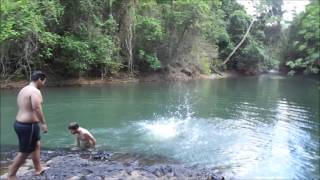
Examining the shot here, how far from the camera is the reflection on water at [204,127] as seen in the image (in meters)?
11.5

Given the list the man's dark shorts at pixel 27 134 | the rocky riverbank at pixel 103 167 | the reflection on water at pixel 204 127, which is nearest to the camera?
the man's dark shorts at pixel 27 134

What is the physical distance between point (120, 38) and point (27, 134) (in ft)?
79.2

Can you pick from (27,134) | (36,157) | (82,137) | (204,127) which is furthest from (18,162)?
(204,127)

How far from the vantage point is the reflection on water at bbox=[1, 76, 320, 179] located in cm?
1148

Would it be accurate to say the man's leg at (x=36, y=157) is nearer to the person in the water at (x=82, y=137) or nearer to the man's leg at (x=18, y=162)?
the man's leg at (x=18, y=162)

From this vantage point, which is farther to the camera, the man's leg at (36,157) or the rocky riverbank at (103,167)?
the rocky riverbank at (103,167)

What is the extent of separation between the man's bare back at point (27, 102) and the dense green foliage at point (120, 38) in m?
13.5

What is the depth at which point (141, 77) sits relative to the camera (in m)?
32.8

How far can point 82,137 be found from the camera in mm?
10945

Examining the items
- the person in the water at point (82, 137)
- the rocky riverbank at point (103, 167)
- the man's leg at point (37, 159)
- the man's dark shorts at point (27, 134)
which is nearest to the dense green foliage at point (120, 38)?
the rocky riverbank at point (103, 167)

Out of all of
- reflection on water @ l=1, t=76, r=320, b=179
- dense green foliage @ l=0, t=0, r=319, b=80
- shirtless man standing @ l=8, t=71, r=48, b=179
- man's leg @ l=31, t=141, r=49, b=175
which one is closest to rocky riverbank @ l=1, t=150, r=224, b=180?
man's leg @ l=31, t=141, r=49, b=175

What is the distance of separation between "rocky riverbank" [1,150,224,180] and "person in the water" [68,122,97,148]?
1.20 ft

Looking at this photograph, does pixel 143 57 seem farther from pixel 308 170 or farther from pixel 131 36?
pixel 308 170

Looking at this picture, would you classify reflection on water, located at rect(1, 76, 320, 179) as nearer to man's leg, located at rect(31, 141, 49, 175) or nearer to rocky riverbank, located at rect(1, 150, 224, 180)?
rocky riverbank, located at rect(1, 150, 224, 180)
